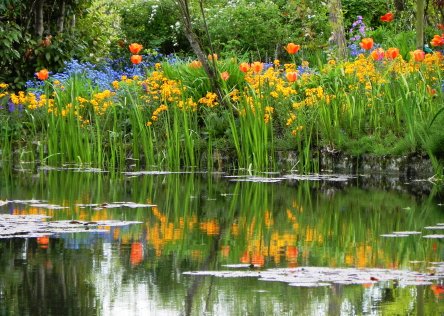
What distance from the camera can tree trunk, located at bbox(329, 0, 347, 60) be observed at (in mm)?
15555

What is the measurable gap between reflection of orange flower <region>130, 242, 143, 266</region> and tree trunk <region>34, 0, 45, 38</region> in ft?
34.7

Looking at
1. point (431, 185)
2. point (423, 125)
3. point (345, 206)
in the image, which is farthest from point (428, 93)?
point (345, 206)

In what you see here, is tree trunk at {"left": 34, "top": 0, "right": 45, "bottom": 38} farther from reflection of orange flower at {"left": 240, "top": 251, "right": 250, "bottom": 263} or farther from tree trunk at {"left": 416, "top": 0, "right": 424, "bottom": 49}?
reflection of orange flower at {"left": 240, "top": 251, "right": 250, "bottom": 263}

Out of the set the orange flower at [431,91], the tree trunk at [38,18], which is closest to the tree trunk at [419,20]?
the orange flower at [431,91]

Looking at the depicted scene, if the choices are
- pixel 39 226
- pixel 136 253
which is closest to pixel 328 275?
pixel 136 253

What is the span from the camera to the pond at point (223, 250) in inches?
157

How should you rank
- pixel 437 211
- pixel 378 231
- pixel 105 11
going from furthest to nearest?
1. pixel 105 11
2. pixel 437 211
3. pixel 378 231

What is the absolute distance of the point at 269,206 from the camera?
7641 mm

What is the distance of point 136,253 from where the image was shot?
527 cm

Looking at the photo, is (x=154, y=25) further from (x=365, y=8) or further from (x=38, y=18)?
(x=38, y=18)

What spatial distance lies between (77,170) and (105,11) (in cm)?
1460

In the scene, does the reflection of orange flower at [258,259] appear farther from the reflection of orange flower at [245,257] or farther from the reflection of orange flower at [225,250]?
the reflection of orange flower at [225,250]

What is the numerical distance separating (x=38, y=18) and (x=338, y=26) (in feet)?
14.9

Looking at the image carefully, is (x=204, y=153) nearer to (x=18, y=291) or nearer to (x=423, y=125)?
(x=423, y=125)
